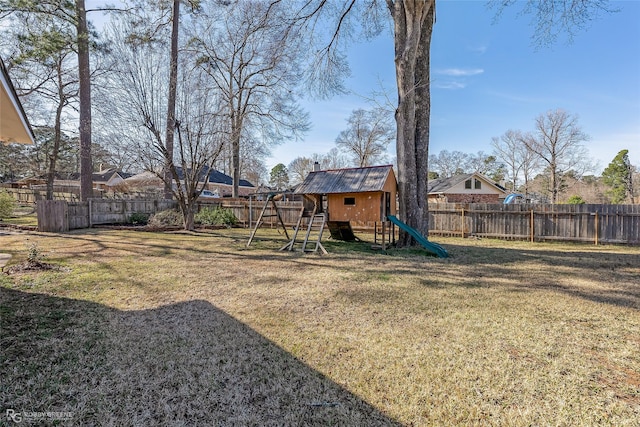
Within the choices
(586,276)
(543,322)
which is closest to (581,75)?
(586,276)

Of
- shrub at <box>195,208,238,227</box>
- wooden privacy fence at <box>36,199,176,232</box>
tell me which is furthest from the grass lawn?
shrub at <box>195,208,238,227</box>

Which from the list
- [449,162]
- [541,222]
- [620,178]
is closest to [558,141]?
[620,178]

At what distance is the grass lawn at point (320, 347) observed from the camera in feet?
6.49

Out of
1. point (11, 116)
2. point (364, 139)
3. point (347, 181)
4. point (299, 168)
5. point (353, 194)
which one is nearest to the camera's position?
point (11, 116)

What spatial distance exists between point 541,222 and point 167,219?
16489 mm

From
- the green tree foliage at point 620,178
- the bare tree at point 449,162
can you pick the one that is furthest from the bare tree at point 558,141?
the bare tree at point 449,162

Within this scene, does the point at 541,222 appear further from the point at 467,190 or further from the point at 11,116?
the point at 467,190

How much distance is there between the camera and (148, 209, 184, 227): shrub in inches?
543

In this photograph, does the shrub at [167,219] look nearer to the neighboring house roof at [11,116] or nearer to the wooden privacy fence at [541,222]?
the neighboring house roof at [11,116]

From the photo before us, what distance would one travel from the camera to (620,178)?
29812 millimetres

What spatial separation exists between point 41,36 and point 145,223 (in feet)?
28.7

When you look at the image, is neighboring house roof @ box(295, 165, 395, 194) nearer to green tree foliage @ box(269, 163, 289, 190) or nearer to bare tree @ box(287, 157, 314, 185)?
bare tree @ box(287, 157, 314, 185)

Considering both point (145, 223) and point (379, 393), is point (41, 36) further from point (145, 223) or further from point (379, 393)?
point (379, 393)

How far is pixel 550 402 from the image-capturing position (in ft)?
6.66
